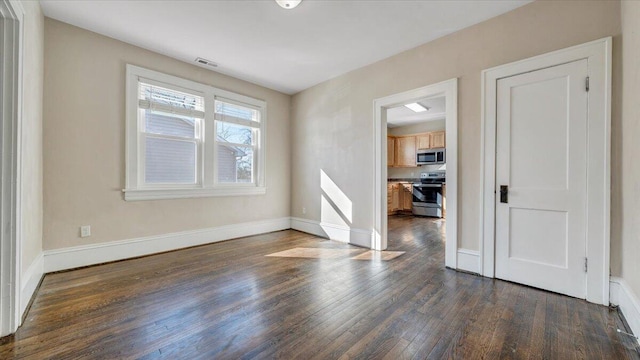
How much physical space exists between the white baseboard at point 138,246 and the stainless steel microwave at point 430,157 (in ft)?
15.6

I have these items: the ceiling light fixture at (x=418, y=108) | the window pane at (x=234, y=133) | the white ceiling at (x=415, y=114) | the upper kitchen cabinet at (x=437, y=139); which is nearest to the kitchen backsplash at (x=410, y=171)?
the upper kitchen cabinet at (x=437, y=139)

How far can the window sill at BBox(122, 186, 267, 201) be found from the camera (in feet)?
11.0

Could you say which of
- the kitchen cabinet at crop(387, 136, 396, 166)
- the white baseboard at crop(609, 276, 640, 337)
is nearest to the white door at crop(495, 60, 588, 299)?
the white baseboard at crop(609, 276, 640, 337)

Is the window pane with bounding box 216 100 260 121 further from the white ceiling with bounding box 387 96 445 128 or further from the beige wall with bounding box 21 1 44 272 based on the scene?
the white ceiling with bounding box 387 96 445 128

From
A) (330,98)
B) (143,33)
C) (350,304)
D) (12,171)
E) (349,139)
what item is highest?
(143,33)

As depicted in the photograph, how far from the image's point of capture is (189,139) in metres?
3.89

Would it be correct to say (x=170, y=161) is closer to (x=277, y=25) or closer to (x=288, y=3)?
(x=277, y=25)

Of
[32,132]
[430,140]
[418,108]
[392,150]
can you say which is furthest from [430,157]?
[32,132]

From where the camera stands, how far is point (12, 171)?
5.59 feet

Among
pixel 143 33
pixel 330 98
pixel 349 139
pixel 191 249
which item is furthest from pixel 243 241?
pixel 143 33

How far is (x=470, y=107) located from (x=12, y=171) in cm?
391

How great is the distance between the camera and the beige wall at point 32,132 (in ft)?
6.69

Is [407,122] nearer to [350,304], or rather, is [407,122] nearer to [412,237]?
[412,237]

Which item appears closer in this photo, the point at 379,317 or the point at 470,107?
the point at 379,317
